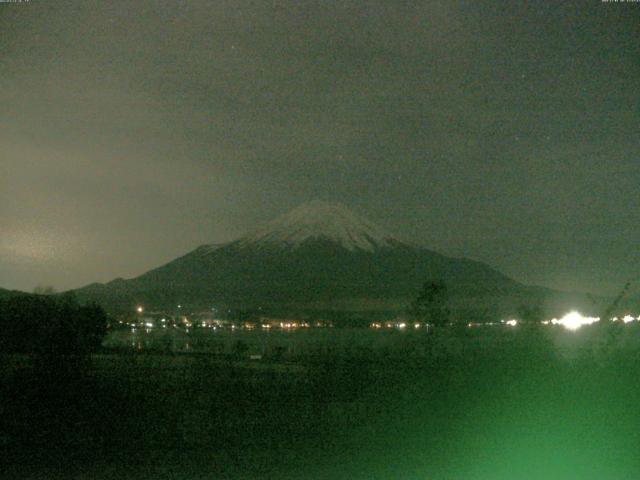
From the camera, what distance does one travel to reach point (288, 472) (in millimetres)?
10180

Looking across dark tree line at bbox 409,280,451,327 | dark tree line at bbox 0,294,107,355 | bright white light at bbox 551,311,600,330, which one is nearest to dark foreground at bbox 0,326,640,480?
bright white light at bbox 551,311,600,330

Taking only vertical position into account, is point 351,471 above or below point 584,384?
below

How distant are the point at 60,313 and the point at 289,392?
6.56m

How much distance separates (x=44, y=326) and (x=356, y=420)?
8.40 metres

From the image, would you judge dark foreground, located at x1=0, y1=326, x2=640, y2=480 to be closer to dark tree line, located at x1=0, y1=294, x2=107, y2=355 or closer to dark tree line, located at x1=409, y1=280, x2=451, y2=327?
dark tree line, located at x1=0, y1=294, x2=107, y2=355

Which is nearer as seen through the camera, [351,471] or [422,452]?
[351,471]

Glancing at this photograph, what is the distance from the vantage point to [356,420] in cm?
1319

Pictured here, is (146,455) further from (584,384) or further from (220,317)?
(220,317)

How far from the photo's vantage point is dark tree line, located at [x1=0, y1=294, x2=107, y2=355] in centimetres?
1716

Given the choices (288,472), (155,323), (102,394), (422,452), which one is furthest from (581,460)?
(155,323)

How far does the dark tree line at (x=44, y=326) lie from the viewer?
17156 millimetres

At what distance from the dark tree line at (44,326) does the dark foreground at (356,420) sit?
1.71 feet

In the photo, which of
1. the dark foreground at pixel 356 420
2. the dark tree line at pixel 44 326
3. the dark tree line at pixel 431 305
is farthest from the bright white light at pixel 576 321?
the dark tree line at pixel 44 326

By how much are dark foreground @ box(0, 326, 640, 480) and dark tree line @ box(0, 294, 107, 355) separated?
20.6 inches
